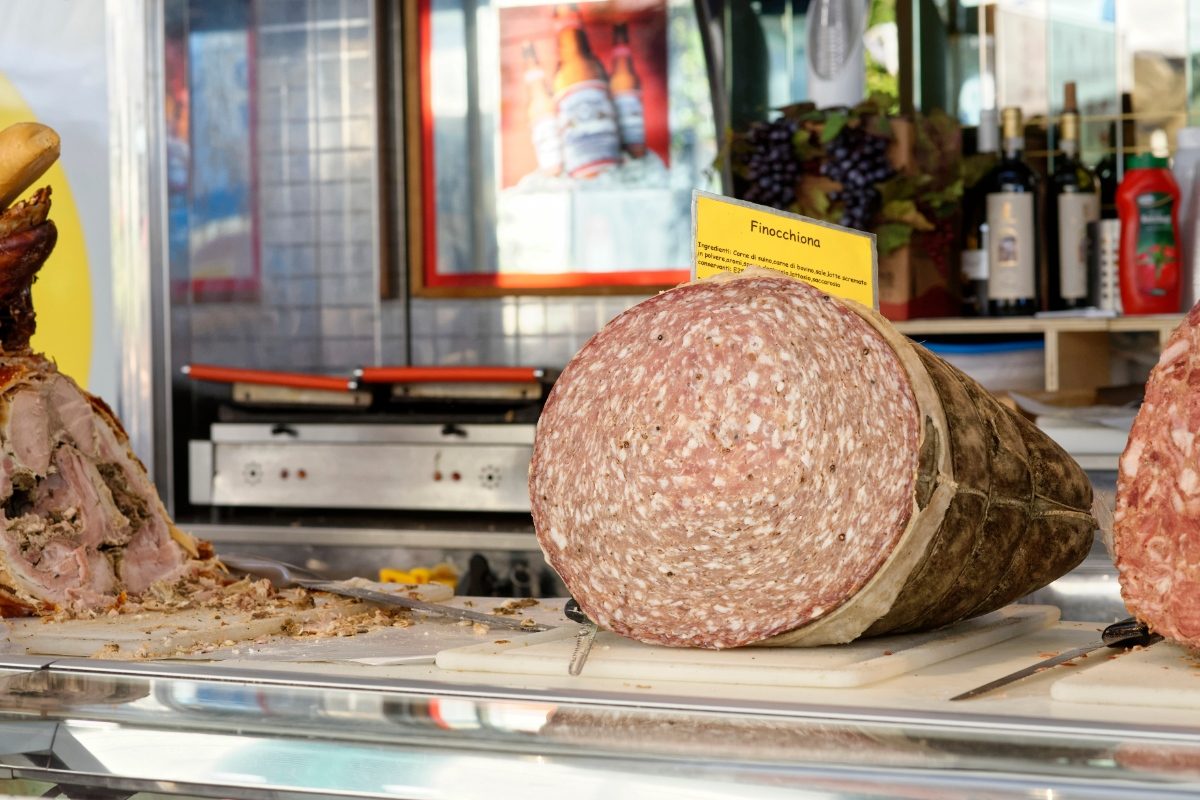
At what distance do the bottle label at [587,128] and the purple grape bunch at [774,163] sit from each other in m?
1.15

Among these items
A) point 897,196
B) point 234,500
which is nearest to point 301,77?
point 234,500

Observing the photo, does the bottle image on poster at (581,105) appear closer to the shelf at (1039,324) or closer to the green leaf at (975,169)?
the green leaf at (975,169)

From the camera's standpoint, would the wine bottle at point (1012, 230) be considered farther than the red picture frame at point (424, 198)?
No

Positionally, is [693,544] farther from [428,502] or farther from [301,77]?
[301,77]

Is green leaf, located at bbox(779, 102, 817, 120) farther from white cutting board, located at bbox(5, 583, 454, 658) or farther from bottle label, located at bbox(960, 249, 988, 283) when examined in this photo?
white cutting board, located at bbox(5, 583, 454, 658)

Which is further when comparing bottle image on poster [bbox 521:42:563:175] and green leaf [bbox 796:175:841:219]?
bottle image on poster [bbox 521:42:563:175]

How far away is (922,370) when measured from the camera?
3.45ft

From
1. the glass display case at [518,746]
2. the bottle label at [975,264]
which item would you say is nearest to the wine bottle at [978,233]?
the bottle label at [975,264]

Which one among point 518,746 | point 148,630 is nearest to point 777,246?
point 518,746

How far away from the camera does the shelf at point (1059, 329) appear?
10.8 ft

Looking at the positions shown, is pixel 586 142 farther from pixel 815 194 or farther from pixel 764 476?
pixel 764 476

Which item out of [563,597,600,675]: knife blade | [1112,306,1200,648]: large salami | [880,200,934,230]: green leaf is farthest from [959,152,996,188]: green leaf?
[1112,306,1200,648]: large salami

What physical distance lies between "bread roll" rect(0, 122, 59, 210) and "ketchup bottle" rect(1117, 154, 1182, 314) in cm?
256

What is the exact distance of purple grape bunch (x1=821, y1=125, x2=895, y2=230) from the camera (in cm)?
326
